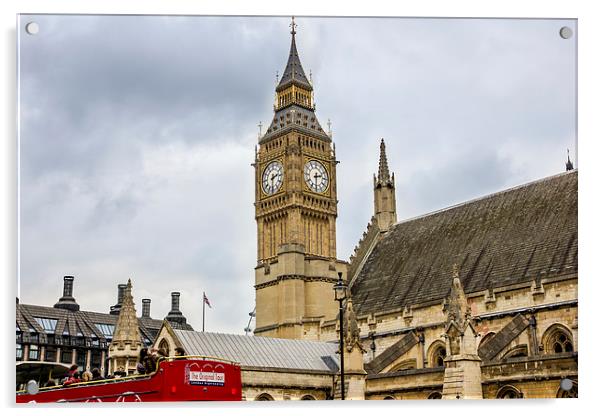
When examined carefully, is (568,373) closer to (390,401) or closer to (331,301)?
(390,401)

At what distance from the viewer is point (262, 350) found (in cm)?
2600

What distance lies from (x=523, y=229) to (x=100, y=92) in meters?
16.5

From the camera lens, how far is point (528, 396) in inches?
824

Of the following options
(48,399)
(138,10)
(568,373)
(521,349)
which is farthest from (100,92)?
(521,349)

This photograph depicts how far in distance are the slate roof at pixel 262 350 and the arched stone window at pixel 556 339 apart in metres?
5.96

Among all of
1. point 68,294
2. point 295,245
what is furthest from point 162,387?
point 295,245

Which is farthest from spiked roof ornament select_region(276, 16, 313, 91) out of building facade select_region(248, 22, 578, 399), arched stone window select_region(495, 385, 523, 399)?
arched stone window select_region(495, 385, 523, 399)

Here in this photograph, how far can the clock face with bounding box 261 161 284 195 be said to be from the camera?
31.3 metres

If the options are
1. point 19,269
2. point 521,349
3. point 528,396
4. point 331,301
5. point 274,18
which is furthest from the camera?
point 331,301

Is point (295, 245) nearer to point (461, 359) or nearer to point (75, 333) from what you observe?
point (75, 333)

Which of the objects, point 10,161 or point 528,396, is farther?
point 528,396

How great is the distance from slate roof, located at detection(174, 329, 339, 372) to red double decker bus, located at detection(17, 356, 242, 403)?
19.3 ft

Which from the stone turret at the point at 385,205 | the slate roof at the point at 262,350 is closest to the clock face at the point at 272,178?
the stone turret at the point at 385,205

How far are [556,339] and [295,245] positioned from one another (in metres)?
12.1
